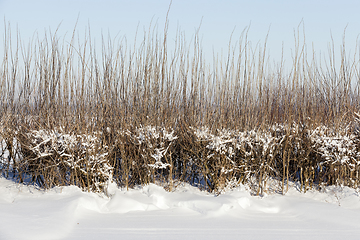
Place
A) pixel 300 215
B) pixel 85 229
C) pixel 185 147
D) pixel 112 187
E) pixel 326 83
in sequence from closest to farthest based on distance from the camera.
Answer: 1. pixel 85 229
2. pixel 300 215
3. pixel 112 187
4. pixel 185 147
5. pixel 326 83

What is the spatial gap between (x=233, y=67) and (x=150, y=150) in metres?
1.78

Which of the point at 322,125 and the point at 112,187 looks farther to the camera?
the point at 322,125

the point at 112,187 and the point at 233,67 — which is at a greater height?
the point at 233,67

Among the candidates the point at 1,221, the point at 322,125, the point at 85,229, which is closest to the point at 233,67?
the point at 322,125

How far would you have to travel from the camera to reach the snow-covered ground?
3.16 m

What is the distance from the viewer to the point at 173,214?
377cm

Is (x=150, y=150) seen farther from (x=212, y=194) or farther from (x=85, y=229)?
(x=85, y=229)

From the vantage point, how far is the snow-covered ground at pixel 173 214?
316 centimetres

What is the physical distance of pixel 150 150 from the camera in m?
4.46

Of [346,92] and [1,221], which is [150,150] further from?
[346,92]

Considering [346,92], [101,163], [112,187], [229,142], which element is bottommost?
[112,187]

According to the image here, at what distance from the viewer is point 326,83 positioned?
206 inches

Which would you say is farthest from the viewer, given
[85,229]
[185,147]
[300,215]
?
[185,147]

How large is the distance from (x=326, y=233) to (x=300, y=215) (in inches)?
22.1
